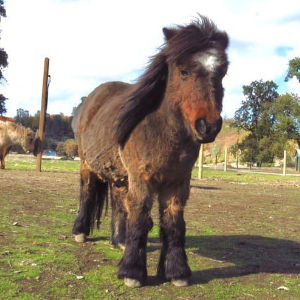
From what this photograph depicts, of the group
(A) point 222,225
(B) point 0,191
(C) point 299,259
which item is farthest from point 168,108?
(B) point 0,191

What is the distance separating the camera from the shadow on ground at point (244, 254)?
4.63 meters

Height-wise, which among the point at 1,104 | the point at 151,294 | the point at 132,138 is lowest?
the point at 151,294

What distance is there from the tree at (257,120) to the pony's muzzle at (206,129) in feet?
166

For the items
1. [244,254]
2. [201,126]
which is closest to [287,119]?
[244,254]

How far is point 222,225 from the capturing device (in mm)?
7371

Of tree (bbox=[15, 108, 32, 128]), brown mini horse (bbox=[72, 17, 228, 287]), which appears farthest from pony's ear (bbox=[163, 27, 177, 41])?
tree (bbox=[15, 108, 32, 128])

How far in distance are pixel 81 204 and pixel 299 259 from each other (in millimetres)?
3046

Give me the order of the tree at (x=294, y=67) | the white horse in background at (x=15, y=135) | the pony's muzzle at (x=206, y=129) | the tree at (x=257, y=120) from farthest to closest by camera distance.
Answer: the tree at (x=257, y=120) → the tree at (x=294, y=67) → the white horse in background at (x=15, y=135) → the pony's muzzle at (x=206, y=129)

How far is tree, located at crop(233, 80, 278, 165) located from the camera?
53750 millimetres

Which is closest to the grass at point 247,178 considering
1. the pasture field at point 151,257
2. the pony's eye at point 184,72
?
the pasture field at point 151,257

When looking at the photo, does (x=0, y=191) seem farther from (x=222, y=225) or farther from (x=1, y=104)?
(x=1, y=104)

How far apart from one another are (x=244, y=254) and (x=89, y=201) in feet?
7.40

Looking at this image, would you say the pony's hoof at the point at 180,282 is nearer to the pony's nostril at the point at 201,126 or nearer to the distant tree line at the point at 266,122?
the pony's nostril at the point at 201,126

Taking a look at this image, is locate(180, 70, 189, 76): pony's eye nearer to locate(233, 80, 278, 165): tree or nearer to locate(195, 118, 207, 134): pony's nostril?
locate(195, 118, 207, 134): pony's nostril
